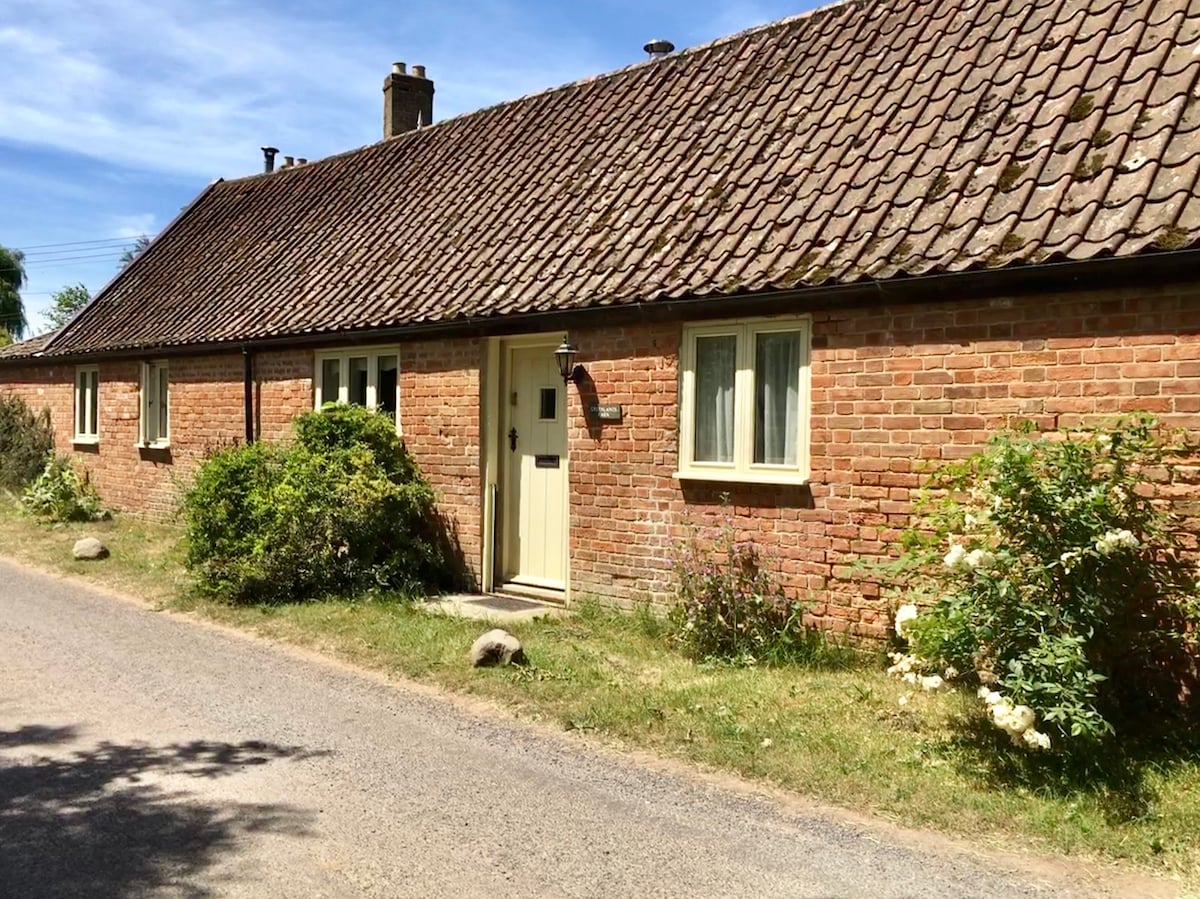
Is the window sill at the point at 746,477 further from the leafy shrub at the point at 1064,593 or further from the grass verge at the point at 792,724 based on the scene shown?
the leafy shrub at the point at 1064,593

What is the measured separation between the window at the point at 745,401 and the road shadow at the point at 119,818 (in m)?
4.04

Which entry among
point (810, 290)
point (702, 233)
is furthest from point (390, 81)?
point (810, 290)

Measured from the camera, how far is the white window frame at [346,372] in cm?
1145

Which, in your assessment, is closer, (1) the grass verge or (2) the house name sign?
(1) the grass verge

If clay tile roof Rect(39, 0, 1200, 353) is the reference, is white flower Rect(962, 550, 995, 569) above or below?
below

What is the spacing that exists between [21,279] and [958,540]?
164 ft

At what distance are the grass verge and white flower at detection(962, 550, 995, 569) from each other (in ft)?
3.26

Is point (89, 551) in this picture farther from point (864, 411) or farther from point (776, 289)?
point (864, 411)

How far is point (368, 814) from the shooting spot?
4.70m

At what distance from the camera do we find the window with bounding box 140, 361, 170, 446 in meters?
16.0

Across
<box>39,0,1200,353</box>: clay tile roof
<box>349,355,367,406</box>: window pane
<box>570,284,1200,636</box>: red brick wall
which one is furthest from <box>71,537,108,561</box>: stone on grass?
<box>570,284,1200,636</box>: red brick wall

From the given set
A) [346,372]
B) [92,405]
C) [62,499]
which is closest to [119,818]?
[346,372]

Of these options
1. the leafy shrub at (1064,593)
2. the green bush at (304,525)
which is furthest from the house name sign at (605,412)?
the leafy shrub at (1064,593)

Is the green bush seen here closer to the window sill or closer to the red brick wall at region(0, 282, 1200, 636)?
the red brick wall at region(0, 282, 1200, 636)
